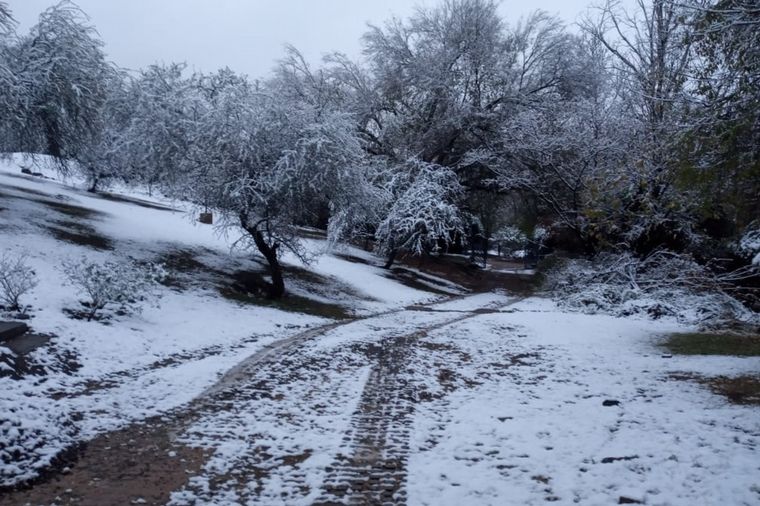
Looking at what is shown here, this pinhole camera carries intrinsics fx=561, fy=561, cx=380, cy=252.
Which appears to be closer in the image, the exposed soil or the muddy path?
the exposed soil

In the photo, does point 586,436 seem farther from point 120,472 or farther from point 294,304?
point 294,304

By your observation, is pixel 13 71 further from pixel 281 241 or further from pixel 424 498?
pixel 424 498

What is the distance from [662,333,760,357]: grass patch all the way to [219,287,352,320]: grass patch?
303 inches

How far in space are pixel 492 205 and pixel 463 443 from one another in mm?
25926

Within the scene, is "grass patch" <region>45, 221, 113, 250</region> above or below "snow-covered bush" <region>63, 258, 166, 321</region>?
above

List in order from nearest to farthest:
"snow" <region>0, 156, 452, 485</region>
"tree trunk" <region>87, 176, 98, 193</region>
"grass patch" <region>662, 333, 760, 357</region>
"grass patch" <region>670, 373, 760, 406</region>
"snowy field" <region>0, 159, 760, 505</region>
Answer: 1. "snowy field" <region>0, 159, 760, 505</region>
2. "snow" <region>0, 156, 452, 485</region>
3. "grass patch" <region>670, 373, 760, 406</region>
4. "grass patch" <region>662, 333, 760, 357</region>
5. "tree trunk" <region>87, 176, 98, 193</region>

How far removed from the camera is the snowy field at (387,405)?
4.61m

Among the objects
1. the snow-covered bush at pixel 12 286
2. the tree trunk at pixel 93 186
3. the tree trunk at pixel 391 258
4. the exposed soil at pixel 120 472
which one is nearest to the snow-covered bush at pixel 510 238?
the tree trunk at pixel 391 258

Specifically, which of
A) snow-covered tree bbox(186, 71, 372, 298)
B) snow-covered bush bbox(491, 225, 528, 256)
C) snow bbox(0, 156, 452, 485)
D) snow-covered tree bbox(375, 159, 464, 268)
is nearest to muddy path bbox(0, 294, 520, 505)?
snow bbox(0, 156, 452, 485)

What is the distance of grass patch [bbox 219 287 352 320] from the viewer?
46.9 feet

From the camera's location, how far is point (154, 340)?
924 cm

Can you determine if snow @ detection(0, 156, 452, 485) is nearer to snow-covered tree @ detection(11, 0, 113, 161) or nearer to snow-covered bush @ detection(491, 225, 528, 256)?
snow-covered tree @ detection(11, 0, 113, 161)

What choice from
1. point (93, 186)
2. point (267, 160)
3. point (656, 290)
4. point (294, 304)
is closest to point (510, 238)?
point (93, 186)

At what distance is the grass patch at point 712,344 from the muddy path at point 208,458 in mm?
5790
